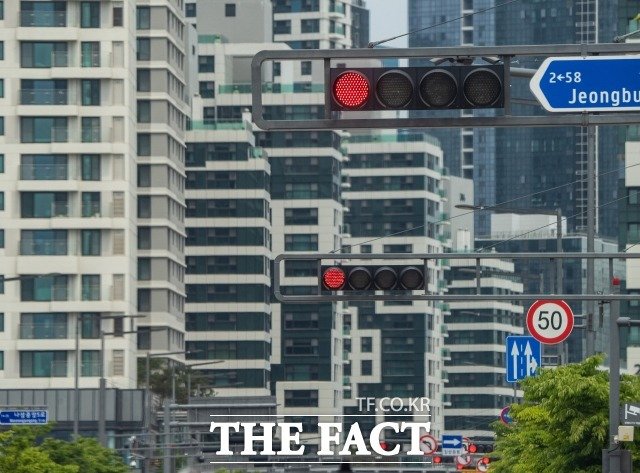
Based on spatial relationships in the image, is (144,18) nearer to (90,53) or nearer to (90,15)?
(90,15)

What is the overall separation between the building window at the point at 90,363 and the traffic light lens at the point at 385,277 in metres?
86.1

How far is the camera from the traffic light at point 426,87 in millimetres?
18656

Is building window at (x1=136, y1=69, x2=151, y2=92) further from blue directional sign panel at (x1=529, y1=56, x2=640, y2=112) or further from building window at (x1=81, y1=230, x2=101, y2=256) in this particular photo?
blue directional sign panel at (x1=529, y1=56, x2=640, y2=112)

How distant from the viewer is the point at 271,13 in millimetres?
193500

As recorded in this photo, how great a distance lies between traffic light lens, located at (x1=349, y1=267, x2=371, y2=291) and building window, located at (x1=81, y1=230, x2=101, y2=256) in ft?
294

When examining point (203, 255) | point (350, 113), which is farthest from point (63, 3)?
point (350, 113)

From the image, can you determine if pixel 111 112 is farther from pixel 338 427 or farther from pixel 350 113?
pixel 350 113

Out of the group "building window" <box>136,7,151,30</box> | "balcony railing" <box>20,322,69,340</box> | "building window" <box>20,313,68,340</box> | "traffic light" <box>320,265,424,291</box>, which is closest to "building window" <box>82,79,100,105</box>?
"building window" <box>20,313,68,340</box>

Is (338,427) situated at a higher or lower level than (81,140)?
lower

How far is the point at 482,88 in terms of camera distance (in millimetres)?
18750

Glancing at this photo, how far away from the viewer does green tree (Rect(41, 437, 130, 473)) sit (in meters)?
68.2

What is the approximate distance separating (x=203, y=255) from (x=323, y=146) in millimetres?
17337

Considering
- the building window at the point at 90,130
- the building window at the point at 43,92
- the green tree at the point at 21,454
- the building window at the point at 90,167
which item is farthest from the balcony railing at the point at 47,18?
the green tree at the point at 21,454

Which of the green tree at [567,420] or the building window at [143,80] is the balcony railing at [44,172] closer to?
the building window at [143,80]
